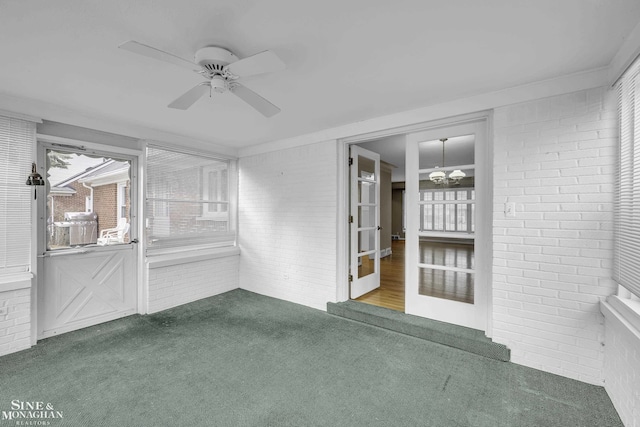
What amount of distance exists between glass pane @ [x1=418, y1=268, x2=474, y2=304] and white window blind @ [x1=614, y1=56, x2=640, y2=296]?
3.92 ft

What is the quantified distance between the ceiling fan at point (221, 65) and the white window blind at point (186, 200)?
219 centimetres

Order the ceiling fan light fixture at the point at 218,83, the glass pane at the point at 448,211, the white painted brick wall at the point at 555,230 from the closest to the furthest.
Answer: the ceiling fan light fixture at the point at 218,83 → the white painted brick wall at the point at 555,230 → the glass pane at the point at 448,211

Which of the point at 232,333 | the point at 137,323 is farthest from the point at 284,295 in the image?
the point at 137,323

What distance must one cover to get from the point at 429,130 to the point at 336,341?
2.59 meters

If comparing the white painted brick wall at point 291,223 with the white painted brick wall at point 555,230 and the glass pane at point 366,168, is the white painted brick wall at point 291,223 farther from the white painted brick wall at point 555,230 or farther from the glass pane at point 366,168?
the white painted brick wall at point 555,230

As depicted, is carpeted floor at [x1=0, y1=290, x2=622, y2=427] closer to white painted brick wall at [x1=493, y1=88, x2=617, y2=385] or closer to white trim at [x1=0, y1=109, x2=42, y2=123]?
white painted brick wall at [x1=493, y1=88, x2=617, y2=385]

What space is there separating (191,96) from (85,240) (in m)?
2.66

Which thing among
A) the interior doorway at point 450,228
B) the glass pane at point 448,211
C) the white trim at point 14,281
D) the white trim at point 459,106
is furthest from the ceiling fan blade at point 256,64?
the white trim at point 14,281

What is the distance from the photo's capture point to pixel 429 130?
3.23 metres

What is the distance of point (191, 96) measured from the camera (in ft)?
7.08

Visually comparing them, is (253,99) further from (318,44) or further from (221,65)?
(318,44)

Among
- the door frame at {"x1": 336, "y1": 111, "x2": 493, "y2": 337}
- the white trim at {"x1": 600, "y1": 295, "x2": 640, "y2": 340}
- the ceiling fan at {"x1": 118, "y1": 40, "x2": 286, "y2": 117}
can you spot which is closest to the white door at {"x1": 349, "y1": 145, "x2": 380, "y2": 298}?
the door frame at {"x1": 336, "y1": 111, "x2": 493, "y2": 337}

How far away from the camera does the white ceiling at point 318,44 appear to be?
1.60 meters

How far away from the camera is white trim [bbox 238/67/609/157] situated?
90.5 inches
